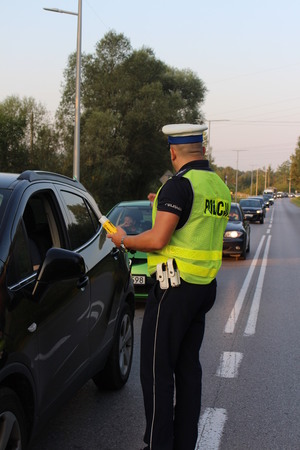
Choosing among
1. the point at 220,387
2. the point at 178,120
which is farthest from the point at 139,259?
the point at 178,120

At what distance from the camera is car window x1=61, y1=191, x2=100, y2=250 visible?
3.80 m

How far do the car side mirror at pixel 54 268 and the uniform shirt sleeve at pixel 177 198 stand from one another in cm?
53

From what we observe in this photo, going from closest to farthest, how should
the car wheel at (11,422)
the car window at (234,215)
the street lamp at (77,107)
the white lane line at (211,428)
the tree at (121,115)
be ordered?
the car wheel at (11,422) → the white lane line at (211,428) → the car window at (234,215) → the street lamp at (77,107) → the tree at (121,115)

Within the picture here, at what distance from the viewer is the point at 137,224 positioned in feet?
30.6

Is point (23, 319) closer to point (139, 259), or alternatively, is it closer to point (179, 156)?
point (179, 156)

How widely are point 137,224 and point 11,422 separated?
6.85 m

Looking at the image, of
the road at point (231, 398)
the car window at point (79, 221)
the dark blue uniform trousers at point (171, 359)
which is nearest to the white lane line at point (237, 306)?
the road at point (231, 398)

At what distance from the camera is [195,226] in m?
2.99

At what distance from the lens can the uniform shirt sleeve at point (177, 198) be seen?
9.51 feet

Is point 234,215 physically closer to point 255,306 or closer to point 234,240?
point 234,240

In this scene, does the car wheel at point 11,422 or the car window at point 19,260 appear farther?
the car window at point 19,260

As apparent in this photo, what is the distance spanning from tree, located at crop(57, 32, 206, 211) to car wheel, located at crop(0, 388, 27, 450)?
34170 millimetres

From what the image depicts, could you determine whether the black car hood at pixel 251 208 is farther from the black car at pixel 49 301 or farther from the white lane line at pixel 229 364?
the black car at pixel 49 301

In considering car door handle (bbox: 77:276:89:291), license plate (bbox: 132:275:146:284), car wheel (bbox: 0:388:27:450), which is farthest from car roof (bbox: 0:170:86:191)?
license plate (bbox: 132:275:146:284)
